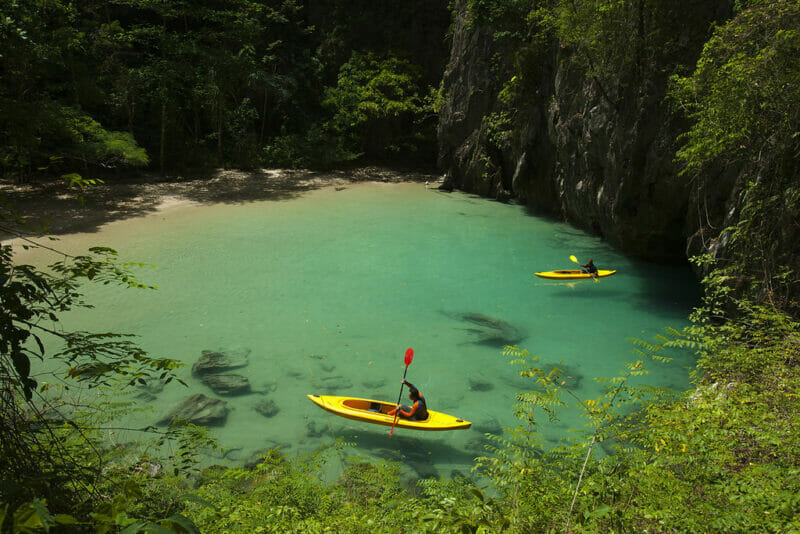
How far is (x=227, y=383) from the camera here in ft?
26.3

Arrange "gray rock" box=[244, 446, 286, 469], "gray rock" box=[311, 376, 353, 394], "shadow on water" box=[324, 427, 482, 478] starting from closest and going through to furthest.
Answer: "gray rock" box=[244, 446, 286, 469], "shadow on water" box=[324, 427, 482, 478], "gray rock" box=[311, 376, 353, 394]

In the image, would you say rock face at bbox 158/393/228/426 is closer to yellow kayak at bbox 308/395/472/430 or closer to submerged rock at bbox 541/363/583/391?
yellow kayak at bbox 308/395/472/430

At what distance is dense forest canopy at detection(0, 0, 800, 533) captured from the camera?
3.17 m

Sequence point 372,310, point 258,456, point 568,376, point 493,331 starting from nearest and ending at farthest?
point 258,456, point 568,376, point 493,331, point 372,310

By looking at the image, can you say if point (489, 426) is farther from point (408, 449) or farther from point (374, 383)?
point (374, 383)

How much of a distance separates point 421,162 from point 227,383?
2190 cm

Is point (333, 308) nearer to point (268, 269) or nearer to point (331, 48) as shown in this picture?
point (268, 269)

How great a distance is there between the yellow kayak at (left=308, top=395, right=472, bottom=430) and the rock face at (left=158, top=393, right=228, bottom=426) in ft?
4.65

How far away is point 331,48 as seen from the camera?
26.8m

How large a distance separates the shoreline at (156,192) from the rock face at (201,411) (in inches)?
330

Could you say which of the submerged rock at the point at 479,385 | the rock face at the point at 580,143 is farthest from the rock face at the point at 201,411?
the rock face at the point at 580,143

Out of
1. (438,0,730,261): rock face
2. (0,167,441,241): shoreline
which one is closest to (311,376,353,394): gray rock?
(438,0,730,261): rock face

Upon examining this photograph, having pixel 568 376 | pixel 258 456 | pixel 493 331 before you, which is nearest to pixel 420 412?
pixel 258 456

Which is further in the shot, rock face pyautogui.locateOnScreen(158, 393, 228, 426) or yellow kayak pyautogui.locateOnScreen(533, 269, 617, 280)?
yellow kayak pyautogui.locateOnScreen(533, 269, 617, 280)
